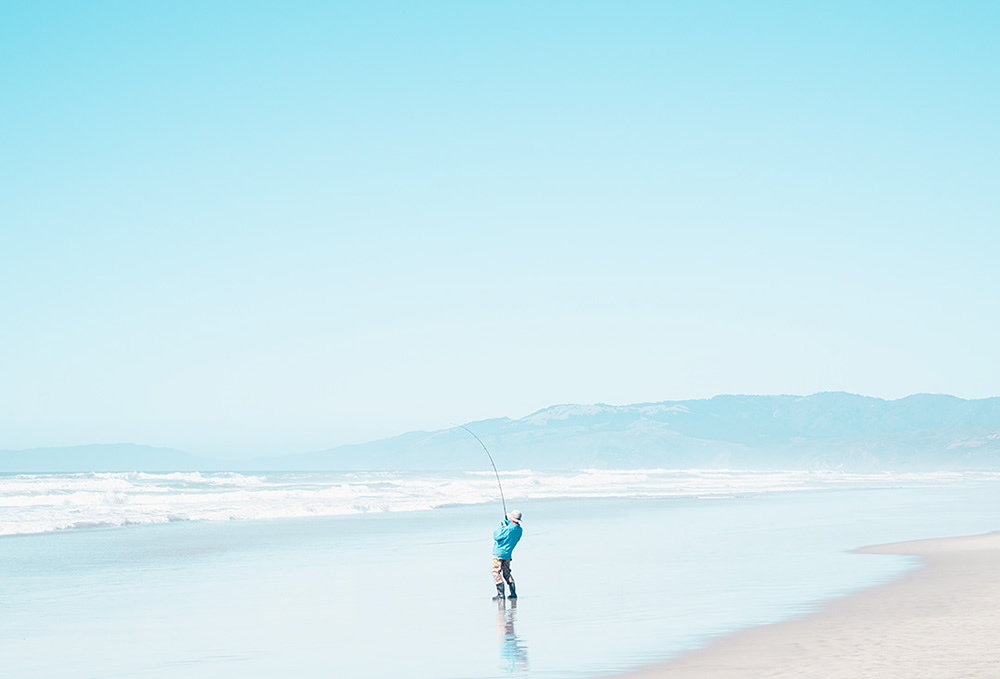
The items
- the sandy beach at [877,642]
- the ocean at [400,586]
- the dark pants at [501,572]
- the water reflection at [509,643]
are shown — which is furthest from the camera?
the dark pants at [501,572]

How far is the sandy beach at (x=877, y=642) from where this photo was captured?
800 centimetres

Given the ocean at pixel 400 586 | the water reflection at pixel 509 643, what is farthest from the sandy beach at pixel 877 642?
the water reflection at pixel 509 643

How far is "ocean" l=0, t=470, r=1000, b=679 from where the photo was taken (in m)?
9.27

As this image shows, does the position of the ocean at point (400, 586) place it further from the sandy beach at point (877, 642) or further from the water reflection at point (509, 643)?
the sandy beach at point (877, 642)

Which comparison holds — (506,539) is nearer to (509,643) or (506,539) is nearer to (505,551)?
(505,551)

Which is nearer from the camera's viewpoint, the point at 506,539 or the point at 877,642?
the point at 877,642

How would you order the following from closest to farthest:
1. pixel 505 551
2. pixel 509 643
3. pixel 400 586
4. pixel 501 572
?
pixel 509 643 → pixel 501 572 → pixel 505 551 → pixel 400 586

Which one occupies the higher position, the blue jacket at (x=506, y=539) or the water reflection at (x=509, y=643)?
the blue jacket at (x=506, y=539)

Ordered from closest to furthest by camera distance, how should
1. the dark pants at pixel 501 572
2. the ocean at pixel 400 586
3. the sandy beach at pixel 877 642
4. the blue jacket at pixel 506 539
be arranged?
the sandy beach at pixel 877 642 → the ocean at pixel 400 586 → the dark pants at pixel 501 572 → the blue jacket at pixel 506 539

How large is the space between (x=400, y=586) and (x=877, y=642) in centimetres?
623

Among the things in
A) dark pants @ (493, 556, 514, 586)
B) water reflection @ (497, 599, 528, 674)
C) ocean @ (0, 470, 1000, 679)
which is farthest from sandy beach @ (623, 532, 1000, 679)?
dark pants @ (493, 556, 514, 586)

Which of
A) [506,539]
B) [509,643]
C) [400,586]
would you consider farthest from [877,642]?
[400,586]

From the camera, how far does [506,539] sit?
12.3m

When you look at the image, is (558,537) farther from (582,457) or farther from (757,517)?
(582,457)
